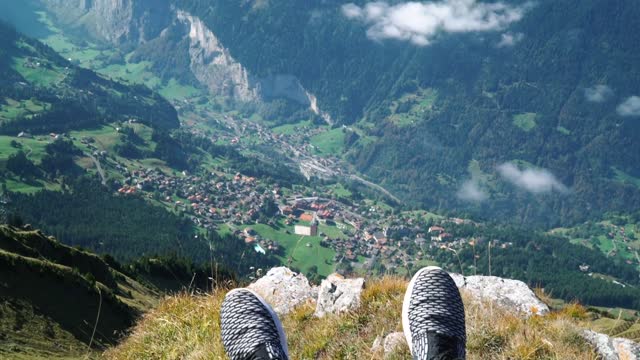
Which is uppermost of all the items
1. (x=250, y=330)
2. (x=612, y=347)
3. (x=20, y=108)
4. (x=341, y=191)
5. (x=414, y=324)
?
(x=612, y=347)

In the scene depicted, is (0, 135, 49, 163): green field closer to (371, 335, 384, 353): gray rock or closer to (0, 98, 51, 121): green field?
(0, 98, 51, 121): green field

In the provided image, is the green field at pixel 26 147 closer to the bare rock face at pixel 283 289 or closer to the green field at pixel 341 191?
the green field at pixel 341 191

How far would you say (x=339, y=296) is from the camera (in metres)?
7.86

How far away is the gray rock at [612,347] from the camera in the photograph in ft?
18.9

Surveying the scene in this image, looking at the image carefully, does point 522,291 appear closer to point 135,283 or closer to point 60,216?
point 135,283

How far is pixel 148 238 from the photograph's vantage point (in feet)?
324

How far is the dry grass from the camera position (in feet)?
18.0

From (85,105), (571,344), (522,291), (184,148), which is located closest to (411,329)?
(571,344)

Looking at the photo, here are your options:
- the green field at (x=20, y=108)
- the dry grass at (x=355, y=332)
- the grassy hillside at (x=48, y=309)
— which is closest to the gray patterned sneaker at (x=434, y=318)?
the dry grass at (x=355, y=332)

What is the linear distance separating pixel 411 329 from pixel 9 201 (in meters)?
110

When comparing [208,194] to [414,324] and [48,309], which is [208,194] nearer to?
[48,309]

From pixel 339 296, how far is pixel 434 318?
8.25 ft

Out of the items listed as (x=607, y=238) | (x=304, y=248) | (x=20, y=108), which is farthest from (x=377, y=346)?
(x=607, y=238)

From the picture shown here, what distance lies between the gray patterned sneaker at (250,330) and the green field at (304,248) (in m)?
103
